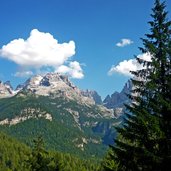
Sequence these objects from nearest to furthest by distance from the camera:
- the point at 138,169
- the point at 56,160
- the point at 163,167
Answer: the point at 163,167
the point at 138,169
the point at 56,160

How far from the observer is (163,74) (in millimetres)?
31656

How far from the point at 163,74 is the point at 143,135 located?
514cm

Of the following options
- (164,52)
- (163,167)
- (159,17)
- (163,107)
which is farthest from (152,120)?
(159,17)

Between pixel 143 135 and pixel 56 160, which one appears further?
pixel 56 160

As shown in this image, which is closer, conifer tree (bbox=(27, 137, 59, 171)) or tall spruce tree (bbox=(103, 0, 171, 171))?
tall spruce tree (bbox=(103, 0, 171, 171))

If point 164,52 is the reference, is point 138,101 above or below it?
below

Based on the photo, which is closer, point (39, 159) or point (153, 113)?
point (153, 113)

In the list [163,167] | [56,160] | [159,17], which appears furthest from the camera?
[56,160]

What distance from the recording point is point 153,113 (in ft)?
102

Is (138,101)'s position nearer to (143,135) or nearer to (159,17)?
(143,135)

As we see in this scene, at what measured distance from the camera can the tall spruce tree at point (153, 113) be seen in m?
29.2

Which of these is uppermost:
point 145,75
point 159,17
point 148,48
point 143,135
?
point 159,17

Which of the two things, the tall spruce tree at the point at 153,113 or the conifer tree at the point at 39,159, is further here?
the conifer tree at the point at 39,159

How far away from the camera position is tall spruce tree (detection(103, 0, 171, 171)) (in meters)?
29.2
